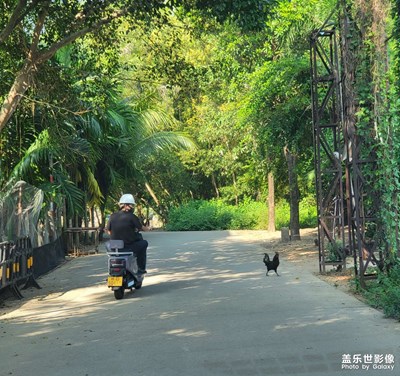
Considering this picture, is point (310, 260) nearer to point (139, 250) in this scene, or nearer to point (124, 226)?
point (139, 250)

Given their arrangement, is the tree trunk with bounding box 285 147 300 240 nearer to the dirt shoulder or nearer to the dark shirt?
the dirt shoulder

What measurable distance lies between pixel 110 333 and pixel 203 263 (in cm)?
942

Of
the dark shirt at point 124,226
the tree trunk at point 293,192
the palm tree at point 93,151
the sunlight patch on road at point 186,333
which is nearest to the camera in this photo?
the sunlight patch on road at point 186,333

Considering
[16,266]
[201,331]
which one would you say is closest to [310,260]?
[16,266]

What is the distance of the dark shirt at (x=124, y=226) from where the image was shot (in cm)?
1171

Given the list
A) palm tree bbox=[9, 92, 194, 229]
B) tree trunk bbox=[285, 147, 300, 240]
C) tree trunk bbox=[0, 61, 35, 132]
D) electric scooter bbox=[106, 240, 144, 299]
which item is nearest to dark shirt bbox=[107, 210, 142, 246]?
electric scooter bbox=[106, 240, 144, 299]

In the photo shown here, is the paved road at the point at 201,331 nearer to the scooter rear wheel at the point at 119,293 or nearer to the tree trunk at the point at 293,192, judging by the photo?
the scooter rear wheel at the point at 119,293

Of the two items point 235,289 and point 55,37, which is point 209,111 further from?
point 235,289

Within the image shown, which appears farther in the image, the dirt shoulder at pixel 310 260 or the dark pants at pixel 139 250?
the dirt shoulder at pixel 310 260

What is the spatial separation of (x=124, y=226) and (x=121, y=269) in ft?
3.17

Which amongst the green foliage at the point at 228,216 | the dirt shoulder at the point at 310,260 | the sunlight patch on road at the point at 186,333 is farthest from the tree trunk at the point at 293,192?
the sunlight patch on road at the point at 186,333

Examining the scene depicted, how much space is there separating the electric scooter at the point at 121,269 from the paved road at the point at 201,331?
0.25m

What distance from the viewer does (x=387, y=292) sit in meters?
9.10

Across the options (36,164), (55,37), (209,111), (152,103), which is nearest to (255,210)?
(209,111)
